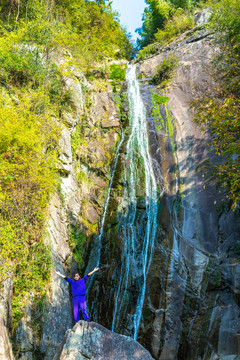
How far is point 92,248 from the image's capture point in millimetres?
9648

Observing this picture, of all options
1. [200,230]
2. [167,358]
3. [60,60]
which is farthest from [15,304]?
[60,60]

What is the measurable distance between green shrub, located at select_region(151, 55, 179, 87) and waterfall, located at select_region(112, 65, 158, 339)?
458 cm

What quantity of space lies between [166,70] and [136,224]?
37.1 feet

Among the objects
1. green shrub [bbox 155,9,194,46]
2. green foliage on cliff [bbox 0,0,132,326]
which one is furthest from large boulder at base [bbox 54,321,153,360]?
green shrub [bbox 155,9,194,46]

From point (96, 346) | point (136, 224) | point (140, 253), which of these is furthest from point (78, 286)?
point (136, 224)

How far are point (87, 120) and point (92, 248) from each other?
21.6 ft

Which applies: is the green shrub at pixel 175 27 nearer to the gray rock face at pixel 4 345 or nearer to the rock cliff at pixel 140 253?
the rock cliff at pixel 140 253

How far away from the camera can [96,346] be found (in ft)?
14.3

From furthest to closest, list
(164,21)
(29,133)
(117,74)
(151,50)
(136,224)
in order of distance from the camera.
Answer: (164,21) < (151,50) < (117,74) < (136,224) < (29,133)

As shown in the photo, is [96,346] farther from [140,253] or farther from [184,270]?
[140,253]

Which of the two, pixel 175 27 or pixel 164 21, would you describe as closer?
pixel 175 27

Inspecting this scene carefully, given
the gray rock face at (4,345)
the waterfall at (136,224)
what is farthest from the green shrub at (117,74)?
the gray rock face at (4,345)

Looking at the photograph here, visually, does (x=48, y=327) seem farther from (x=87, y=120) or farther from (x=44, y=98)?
(x=87, y=120)

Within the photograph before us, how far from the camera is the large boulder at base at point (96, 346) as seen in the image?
4.18 metres
